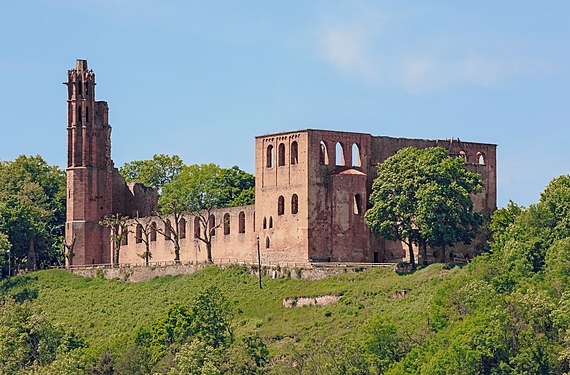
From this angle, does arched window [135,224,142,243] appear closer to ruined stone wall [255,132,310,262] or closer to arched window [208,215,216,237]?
arched window [208,215,216,237]

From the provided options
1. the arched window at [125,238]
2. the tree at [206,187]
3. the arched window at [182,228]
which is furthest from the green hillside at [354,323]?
the tree at [206,187]

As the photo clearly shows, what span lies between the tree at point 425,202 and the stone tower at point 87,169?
2964cm

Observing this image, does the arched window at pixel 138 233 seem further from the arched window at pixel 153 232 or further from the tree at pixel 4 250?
the tree at pixel 4 250

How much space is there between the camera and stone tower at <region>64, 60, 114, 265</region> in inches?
5261

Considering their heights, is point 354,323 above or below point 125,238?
below

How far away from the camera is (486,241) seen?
110m

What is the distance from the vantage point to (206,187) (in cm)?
15000

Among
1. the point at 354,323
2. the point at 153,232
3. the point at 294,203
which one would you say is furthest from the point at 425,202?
the point at 153,232

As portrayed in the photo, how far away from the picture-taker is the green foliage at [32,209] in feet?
438

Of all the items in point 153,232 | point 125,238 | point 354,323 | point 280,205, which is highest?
point 280,205

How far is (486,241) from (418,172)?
5694 mm

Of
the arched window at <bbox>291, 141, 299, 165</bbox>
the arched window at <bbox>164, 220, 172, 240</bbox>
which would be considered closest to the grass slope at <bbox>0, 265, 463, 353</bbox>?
the arched window at <bbox>164, 220, 172, 240</bbox>

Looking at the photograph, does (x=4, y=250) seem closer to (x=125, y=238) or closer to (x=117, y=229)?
(x=117, y=229)

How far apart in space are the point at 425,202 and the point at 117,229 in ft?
104
